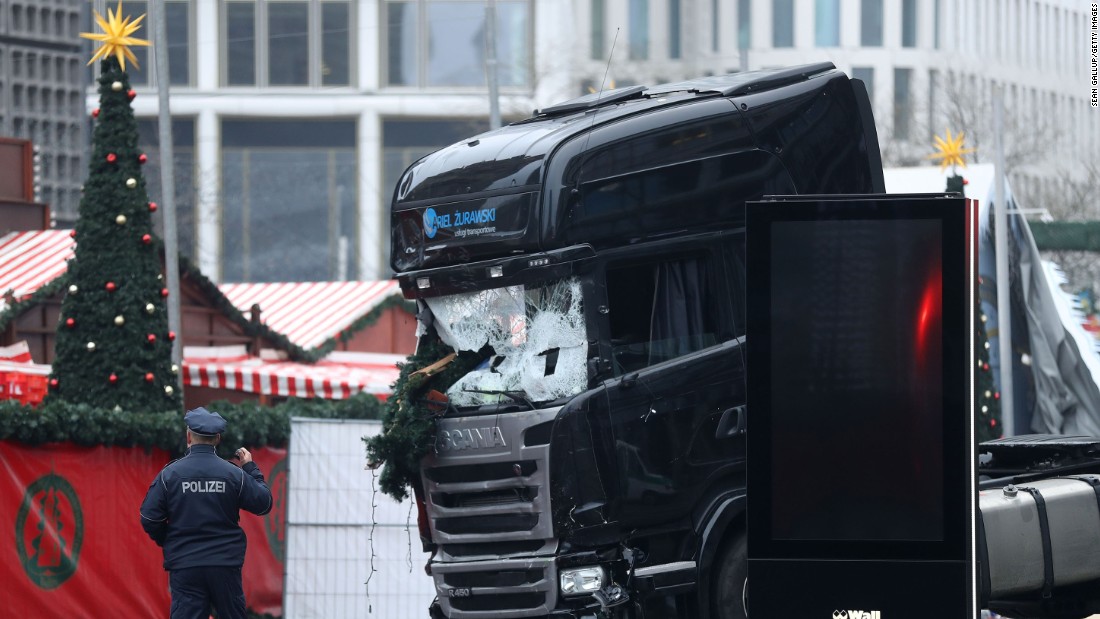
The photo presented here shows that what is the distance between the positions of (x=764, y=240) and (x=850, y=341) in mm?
645

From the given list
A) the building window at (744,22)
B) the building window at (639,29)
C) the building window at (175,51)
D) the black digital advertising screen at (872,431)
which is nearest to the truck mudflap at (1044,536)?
the black digital advertising screen at (872,431)

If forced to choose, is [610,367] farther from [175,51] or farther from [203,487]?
[175,51]

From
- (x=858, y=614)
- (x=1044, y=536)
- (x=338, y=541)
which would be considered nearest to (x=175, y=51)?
(x=338, y=541)

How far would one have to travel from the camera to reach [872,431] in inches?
325

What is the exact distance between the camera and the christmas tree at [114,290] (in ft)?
55.0

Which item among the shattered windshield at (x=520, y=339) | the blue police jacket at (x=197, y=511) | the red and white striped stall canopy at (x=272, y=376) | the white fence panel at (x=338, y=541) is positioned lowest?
the white fence panel at (x=338, y=541)

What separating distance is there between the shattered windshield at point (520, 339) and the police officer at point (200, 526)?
1.77m

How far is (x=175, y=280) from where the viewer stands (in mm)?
19000

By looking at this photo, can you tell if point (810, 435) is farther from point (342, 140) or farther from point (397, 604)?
point (342, 140)

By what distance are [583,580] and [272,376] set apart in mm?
11592

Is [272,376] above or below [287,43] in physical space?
below

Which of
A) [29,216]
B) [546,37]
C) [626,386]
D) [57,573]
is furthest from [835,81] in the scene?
[546,37]

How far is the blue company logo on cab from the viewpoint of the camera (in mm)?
11273

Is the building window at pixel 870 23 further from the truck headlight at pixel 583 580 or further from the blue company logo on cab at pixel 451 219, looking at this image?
the truck headlight at pixel 583 580
